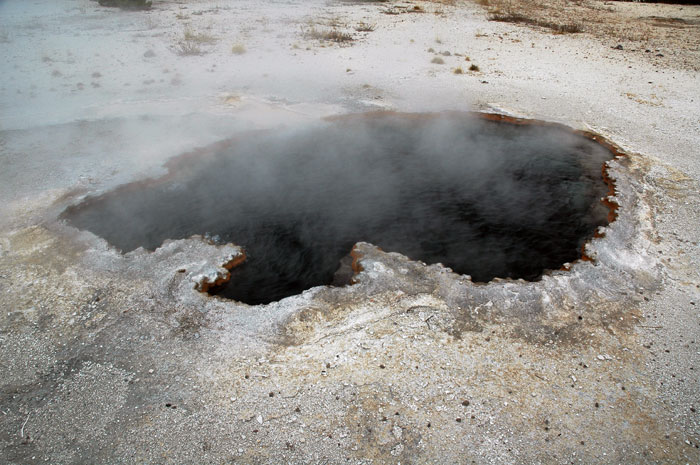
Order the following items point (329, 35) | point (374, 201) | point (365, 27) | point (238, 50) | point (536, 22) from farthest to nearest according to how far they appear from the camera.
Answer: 1. point (536, 22)
2. point (365, 27)
3. point (329, 35)
4. point (238, 50)
5. point (374, 201)

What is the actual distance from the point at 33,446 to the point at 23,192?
4.20 meters

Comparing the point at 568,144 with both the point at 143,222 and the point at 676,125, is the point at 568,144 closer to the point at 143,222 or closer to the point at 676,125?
the point at 676,125

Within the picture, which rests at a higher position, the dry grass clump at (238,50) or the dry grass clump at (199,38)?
the dry grass clump at (199,38)

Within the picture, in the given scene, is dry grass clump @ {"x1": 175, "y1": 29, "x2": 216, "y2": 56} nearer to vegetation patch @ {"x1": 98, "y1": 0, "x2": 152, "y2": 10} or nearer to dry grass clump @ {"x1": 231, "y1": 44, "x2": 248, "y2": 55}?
dry grass clump @ {"x1": 231, "y1": 44, "x2": 248, "y2": 55}

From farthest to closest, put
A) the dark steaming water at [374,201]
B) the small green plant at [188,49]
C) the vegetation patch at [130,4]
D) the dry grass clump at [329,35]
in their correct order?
the vegetation patch at [130,4], the dry grass clump at [329,35], the small green plant at [188,49], the dark steaming water at [374,201]

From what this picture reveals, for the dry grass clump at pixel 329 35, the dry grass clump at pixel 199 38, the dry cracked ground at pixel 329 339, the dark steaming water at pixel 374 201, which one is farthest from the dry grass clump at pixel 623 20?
the dry grass clump at pixel 199 38

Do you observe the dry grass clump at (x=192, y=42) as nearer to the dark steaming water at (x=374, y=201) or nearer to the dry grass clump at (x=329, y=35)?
the dry grass clump at (x=329, y=35)

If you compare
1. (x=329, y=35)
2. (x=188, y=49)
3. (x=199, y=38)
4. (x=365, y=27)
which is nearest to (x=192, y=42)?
(x=199, y=38)

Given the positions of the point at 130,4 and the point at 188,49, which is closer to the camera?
the point at 188,49

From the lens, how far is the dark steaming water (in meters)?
5.16

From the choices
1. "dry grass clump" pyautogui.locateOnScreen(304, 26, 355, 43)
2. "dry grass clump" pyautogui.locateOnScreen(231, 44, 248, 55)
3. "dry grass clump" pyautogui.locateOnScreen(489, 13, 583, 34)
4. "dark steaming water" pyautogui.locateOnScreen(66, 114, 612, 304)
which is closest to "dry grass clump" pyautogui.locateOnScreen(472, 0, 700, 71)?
"dry grass clump" pyautogui.locateOnScreen(489, 13, 583, 34)

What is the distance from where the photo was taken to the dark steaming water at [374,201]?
5164 millimetres

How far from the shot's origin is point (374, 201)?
620 cm

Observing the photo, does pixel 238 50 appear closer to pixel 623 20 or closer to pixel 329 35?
pixel 329 35
